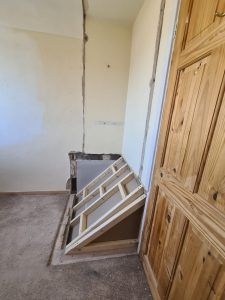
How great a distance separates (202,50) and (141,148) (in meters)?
0.99

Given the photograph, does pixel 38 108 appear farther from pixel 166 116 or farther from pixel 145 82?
pixel 166 116

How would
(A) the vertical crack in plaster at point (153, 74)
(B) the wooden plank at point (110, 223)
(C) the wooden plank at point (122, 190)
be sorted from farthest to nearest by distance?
(C) the wooden plank at point (122, 190)
(B) the wooden plank at point (110, 223)
(A) the vertical crack in plaster at point (153, 74)

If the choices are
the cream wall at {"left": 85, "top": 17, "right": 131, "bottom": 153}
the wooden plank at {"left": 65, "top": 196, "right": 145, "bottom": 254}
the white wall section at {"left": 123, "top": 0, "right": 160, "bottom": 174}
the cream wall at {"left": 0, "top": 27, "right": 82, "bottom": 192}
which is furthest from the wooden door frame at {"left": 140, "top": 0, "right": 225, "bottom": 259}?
the cream wall at {"left": 0, "top": 27, "right": 82, "bottom": 192}

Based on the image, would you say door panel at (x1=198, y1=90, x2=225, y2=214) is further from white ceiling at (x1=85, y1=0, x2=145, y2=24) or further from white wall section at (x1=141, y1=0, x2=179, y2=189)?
white ceiling at (x1=85, y1=0, x2=145, y2=24)

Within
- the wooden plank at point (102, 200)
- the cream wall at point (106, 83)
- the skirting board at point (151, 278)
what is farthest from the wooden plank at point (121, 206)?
the cream wall at point (106, 83)

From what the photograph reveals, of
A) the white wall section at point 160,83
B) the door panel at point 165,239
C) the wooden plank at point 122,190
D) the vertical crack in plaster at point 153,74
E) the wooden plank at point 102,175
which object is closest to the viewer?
the door panel at point 165,239

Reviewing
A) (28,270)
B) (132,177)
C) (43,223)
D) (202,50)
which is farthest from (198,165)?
(43,223)

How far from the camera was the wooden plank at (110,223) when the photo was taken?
4.63 feet

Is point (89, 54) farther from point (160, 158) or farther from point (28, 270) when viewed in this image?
point (28, 270)

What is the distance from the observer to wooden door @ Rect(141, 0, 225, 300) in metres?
0.68

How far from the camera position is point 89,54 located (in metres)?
2.05

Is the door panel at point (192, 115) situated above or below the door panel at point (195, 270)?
above

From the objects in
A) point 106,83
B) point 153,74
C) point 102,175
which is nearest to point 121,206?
point 102,175

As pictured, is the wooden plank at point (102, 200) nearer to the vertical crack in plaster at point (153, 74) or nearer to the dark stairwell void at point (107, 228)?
the dark stairwell void at point (107, 228)
